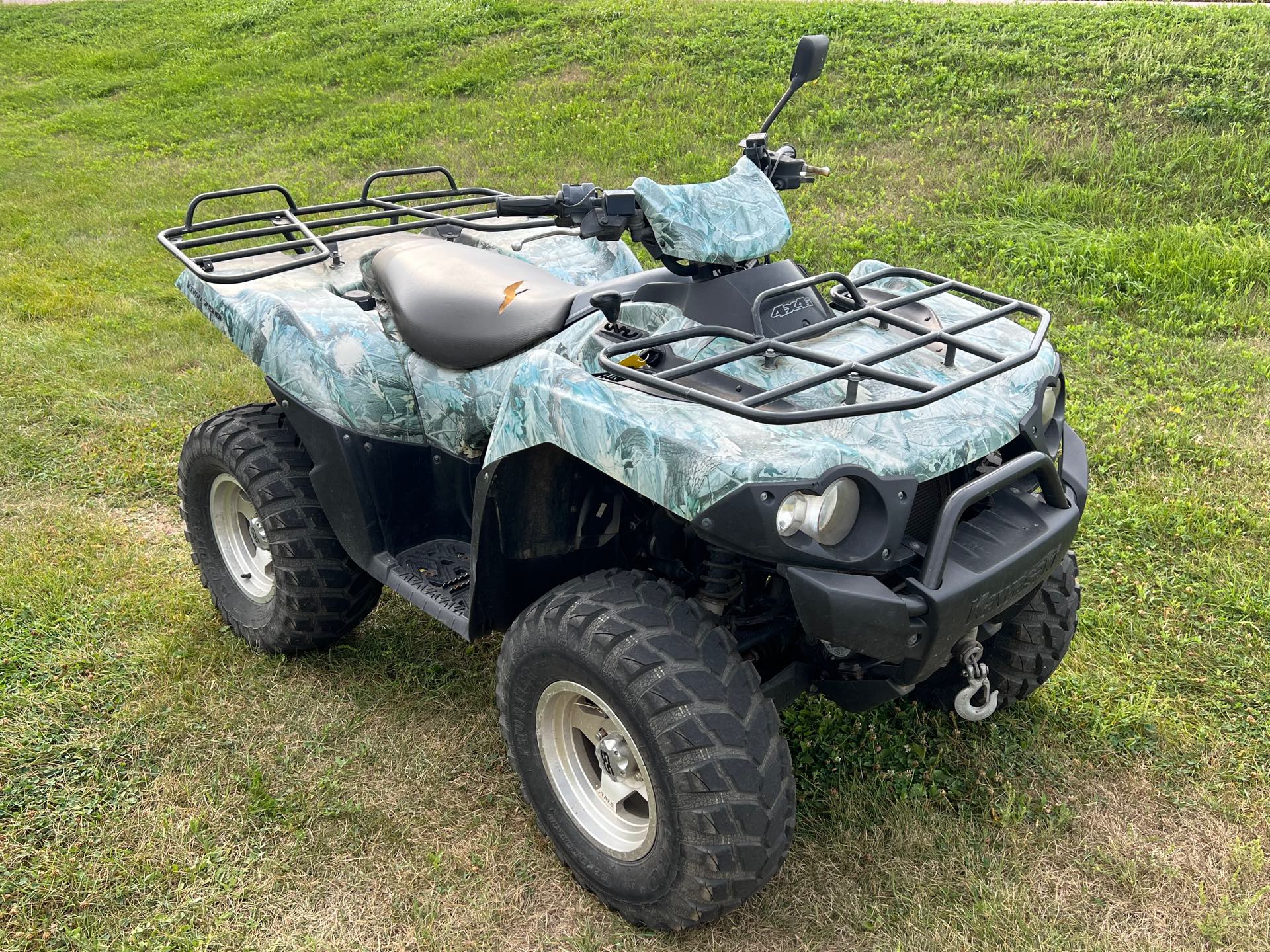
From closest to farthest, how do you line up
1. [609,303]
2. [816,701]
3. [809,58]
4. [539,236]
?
[609,303], [809,58], [816,701], [539,236]

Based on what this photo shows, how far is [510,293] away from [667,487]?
105 centimetres

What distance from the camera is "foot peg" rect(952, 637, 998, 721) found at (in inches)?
115

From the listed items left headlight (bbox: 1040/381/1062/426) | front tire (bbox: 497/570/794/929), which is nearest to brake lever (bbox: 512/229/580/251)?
front tire (bbox: 497/570/794/929)

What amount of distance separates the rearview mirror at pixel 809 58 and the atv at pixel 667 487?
10 mm

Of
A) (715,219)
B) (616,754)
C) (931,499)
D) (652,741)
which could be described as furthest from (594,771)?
(715,219)

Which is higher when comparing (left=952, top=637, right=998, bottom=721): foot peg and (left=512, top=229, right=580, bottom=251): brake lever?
(left=512, top=229, right=580, bottom=251): brake lever

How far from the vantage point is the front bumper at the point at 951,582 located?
7.53 feet

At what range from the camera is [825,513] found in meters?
2.34

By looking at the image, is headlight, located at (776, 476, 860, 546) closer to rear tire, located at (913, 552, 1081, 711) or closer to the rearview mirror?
rear tire, located at (913, 552, 1081, 711)

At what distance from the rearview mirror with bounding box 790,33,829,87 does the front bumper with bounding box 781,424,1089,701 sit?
4.32 feet

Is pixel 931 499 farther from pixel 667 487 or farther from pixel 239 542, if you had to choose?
pixel 239 542

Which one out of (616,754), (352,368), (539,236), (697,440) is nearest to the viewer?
(697,440)

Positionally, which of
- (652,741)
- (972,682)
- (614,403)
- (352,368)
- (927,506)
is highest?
(614,403)

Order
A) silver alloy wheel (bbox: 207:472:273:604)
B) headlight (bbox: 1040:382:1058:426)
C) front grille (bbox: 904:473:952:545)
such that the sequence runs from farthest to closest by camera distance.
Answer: silver alloy wheel (bbox: 207:472:273:604)
headlight (bbox: 1040:382:1058:426)
front grille (bbox: 904:473:952:545)
